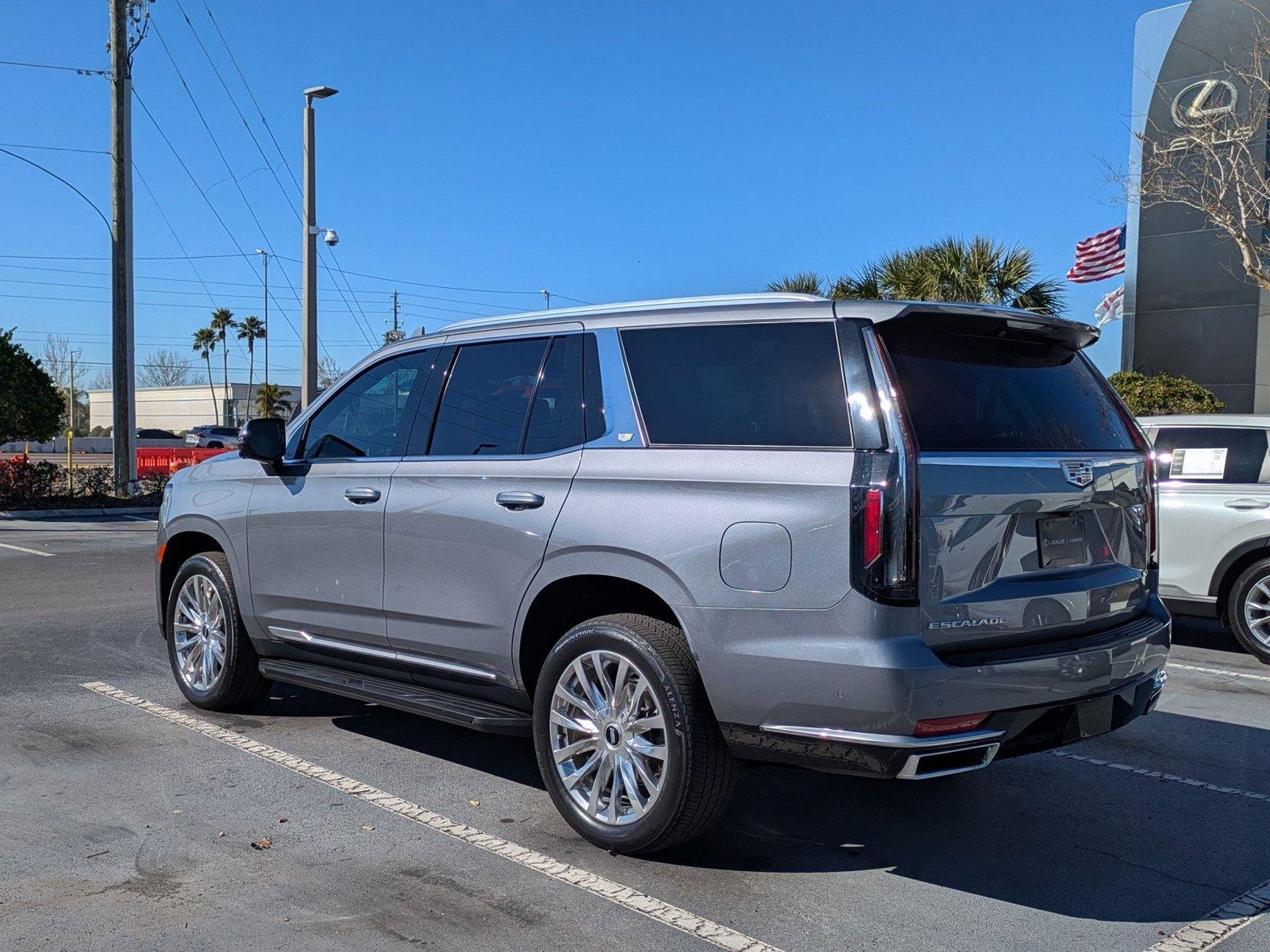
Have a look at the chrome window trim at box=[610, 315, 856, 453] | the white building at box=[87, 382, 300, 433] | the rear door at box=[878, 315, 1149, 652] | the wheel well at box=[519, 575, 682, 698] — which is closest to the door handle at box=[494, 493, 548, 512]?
the wheel well at box=[519, 575, 682, 698]

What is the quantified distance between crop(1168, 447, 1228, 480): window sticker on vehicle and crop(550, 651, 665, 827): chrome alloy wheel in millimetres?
6172

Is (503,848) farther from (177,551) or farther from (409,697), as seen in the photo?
(177,551)

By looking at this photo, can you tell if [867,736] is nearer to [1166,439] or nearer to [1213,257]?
[1166,439]

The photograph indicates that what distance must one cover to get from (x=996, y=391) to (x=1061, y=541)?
57cm

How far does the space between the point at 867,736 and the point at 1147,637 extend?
1370 millimetres

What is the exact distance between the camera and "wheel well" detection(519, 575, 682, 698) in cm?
430

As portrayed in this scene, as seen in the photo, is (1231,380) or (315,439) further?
(1231,380)

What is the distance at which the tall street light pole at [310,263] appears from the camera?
23.5 metres

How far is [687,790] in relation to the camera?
154 inches

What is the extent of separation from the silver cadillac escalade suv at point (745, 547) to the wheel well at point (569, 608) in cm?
1

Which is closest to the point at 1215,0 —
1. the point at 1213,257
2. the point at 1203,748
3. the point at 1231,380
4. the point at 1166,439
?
the point at 1213,257

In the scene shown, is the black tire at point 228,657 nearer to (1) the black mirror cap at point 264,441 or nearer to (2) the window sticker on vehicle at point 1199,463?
(1) the black mirror cap at point 264,441

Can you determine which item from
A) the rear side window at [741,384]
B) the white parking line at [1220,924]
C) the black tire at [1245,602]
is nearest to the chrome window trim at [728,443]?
the rear side window at [741,384]

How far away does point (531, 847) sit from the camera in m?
4.31
